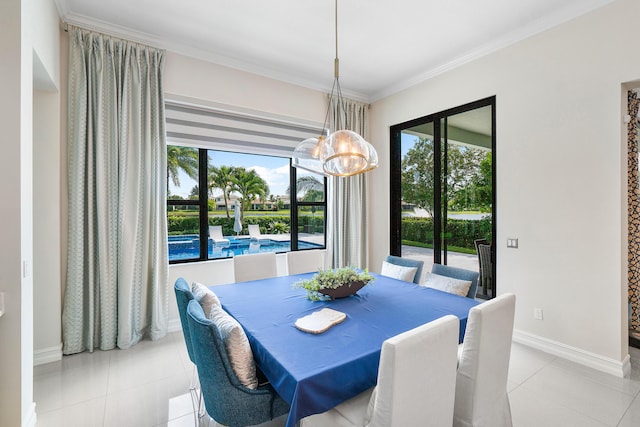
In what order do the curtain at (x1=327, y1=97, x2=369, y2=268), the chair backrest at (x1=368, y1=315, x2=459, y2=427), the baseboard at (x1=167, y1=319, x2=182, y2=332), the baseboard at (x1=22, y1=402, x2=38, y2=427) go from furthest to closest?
the curtain at (x1=327, y1=97, x2=369, y2=268)
the baseboard at (x1=167, y1=319, x2=182, y2=332)
the baseboard at (x1=22, y1=402, x2=38, y2=427)
the chair backrest at (x1=368, y1=315, x2=459, y2=427)

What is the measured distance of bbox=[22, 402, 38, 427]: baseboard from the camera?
71.0 inches

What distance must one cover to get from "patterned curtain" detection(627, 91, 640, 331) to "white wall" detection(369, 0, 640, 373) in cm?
41

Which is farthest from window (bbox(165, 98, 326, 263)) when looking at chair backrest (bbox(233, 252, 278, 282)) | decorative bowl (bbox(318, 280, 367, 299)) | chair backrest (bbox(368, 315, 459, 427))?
chair backrest (bbox(368, 315, 459, 427))

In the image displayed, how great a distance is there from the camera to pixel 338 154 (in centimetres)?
217

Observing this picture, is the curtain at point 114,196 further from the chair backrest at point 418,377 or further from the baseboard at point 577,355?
the baseboard at point 577,355

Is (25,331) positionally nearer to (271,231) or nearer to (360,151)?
(360,151)

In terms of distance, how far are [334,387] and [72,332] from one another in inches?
111

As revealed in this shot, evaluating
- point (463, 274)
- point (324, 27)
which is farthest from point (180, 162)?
point (463, 274)

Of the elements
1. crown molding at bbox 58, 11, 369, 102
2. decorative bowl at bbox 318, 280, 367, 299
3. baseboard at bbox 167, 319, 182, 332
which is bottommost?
baseboard at bbox 167, 319, 182, 332

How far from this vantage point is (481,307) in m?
1.43

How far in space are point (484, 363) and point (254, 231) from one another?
3.30 meters

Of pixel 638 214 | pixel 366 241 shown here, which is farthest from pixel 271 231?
pixel 638 214

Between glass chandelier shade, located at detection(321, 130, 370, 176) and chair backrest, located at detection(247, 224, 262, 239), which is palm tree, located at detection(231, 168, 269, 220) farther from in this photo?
glass chandelier shade, located at detection(321, 130, 370, 176)

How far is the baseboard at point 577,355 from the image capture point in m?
2.54
